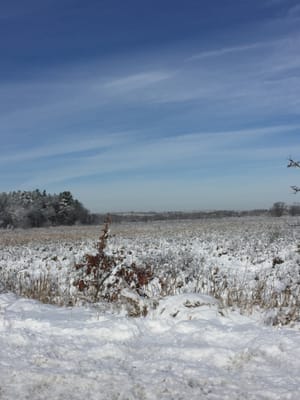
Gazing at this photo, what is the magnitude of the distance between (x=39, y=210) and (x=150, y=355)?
67355 millimetres

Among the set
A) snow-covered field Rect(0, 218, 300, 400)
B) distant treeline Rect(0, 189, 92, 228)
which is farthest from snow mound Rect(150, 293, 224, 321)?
distant treeline Rect(0, 189, 92, 228)

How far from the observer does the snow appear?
2.97 m

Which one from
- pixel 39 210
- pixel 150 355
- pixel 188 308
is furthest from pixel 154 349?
pixel 39 210

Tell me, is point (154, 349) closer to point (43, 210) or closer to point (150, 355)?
point (150, 355)

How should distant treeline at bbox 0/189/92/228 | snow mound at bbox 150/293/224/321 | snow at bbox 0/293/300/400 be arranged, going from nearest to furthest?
snow at bbox 0/293/300/400 → snow mound at bbox 150/293/224/321 → distant treeline at bbox 0/189/92/228

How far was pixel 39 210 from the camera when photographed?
224ft

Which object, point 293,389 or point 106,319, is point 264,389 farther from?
point 106,319

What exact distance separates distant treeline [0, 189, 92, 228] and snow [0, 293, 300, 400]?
200 ft

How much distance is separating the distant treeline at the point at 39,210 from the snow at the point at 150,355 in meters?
60.9

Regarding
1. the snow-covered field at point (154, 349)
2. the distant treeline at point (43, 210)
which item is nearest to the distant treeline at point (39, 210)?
the distant treeline at point (43, 210)

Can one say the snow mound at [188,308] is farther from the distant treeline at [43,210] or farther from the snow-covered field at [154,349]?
the distant treeline at [43,210]

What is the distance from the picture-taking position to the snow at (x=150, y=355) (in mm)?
2975

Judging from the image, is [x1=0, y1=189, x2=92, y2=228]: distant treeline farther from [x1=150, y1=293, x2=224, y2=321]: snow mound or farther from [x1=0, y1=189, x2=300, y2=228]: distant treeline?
[x1=150, y1=293, x2=224, y2=321]: snow mound

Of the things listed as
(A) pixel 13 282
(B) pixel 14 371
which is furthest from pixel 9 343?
(A) pixel 13 282
